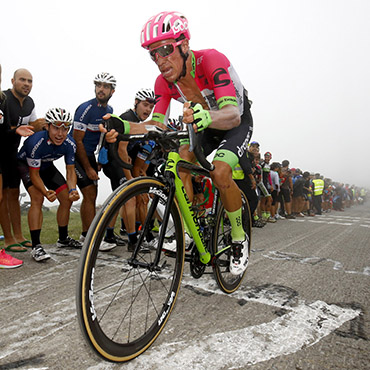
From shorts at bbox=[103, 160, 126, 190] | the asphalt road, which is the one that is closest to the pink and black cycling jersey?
the asphalt road

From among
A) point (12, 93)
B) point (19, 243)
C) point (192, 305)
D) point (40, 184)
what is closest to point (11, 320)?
point (192, 305)

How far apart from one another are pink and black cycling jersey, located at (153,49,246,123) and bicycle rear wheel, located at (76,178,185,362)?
1.01 m

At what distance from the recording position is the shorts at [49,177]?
4555 mm

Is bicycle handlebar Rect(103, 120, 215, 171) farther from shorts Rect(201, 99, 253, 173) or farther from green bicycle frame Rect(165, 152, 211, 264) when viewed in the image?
shorts Rect(201, 99, 253, 173)

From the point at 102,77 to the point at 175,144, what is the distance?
3550 millimetres

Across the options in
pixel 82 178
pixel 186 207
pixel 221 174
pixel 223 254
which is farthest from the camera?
pixel 82 178

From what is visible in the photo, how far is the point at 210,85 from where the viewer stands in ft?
9.32

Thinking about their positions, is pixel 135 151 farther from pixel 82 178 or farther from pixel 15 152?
pixel 15 152

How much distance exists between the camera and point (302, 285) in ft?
10.4

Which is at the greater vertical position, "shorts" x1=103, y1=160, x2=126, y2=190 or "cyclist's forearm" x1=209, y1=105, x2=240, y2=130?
"cyclist's forearm" x1=209, y1=105, x2=240, y2=130

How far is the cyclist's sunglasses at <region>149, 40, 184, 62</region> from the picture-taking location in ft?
7.97

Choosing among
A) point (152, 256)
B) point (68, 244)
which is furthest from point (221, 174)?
point (68, 244)

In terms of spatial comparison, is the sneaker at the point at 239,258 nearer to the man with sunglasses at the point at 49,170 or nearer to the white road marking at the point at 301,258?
the white road marking at the point at 301,258

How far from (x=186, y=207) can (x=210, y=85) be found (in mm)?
1283
